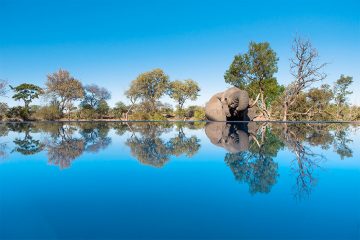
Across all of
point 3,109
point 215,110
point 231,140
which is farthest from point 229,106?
point 3,109

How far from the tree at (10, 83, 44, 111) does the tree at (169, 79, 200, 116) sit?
59.2 feet

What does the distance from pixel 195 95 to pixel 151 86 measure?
6.62 m

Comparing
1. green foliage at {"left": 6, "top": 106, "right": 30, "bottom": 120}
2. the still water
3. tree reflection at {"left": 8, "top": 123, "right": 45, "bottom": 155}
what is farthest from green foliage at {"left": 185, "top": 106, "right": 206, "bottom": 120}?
the still water

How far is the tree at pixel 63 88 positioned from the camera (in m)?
32.7

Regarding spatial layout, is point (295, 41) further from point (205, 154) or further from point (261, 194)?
point (261, 194)

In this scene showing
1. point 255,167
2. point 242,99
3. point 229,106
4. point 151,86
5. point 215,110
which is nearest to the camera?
point 255,167

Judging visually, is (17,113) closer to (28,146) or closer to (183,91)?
(183,91)

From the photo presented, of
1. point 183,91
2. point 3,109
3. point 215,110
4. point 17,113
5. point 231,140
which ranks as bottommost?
point 231,140

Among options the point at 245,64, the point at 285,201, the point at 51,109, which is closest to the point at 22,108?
the point at 51,109

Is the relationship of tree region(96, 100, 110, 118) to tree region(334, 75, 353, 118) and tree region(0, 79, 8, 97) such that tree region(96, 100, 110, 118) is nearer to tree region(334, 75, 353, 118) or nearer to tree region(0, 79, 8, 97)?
tree region(0, 79, 8, 97)

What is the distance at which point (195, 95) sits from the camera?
3688 cm

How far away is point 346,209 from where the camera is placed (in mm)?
2061

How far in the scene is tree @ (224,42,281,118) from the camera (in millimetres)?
22547

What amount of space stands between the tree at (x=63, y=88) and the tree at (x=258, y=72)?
2095 cm
